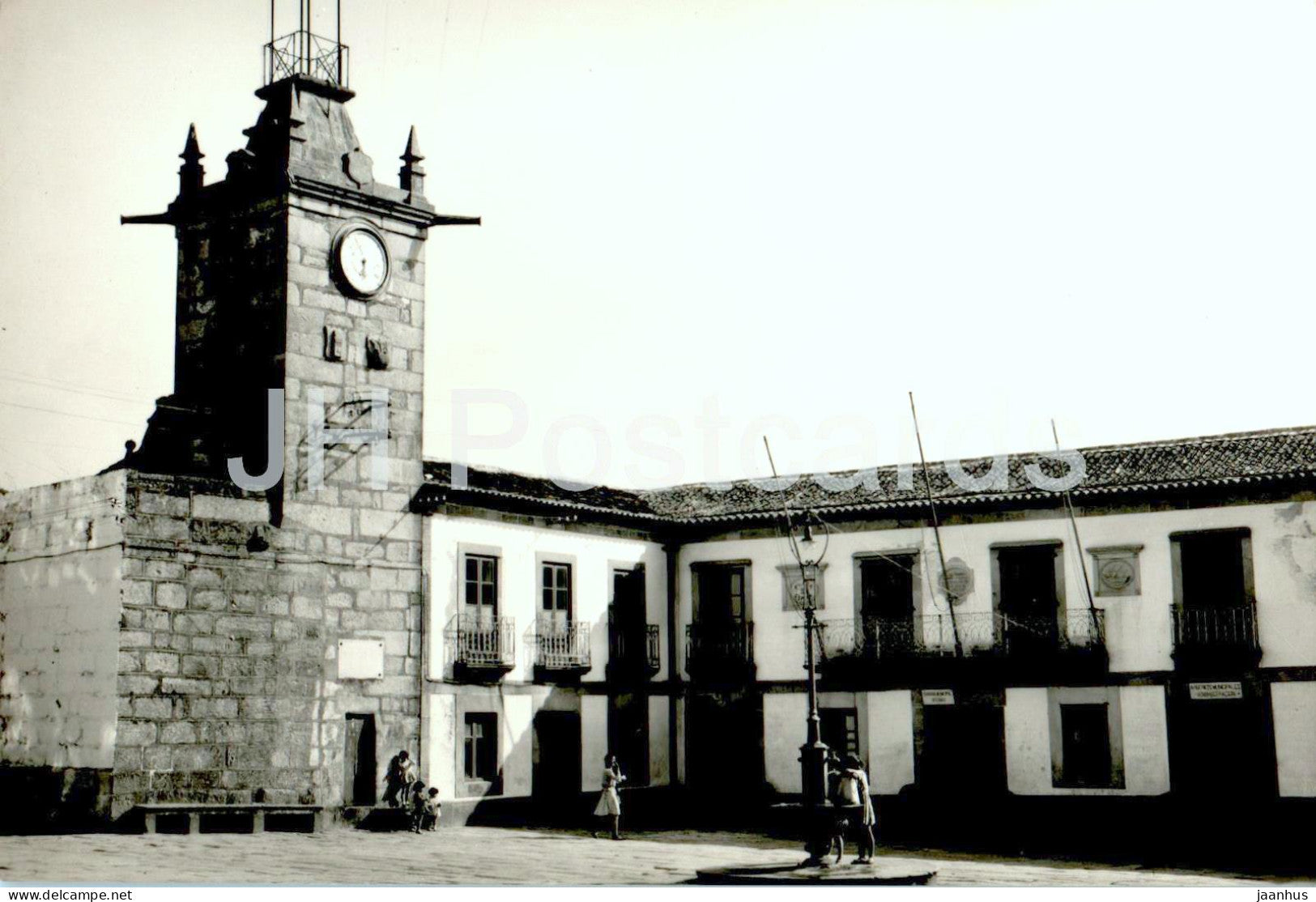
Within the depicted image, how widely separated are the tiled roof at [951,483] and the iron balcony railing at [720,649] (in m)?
1.75

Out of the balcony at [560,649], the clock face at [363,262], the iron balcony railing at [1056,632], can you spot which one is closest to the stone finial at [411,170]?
the clock face at [363,262]

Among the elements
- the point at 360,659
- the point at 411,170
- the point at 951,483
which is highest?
the point at 411,170

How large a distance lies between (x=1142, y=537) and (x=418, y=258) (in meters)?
10.9

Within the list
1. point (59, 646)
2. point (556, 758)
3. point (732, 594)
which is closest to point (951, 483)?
point (732, 594)

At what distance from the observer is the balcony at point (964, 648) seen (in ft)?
75.8

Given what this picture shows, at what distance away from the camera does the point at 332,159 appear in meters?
21.7

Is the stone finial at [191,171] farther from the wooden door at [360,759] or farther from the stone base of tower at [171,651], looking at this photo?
the wooden door at [360,759]

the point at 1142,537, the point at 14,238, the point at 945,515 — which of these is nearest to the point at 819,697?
the point at 945,515

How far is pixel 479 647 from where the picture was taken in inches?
899

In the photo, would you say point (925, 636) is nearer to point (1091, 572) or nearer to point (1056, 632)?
point (1056, 632)

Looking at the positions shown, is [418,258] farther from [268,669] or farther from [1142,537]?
[1142,537]

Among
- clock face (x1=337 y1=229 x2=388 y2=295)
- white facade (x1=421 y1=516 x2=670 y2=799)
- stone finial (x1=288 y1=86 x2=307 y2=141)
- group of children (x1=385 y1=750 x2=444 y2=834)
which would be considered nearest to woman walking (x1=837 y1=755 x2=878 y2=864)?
group of children (x1=385 y1=750 x2=444 y2=834)

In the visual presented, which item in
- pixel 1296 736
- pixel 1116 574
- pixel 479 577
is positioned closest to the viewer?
pixel 1296 736

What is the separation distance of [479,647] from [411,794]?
2580mm
